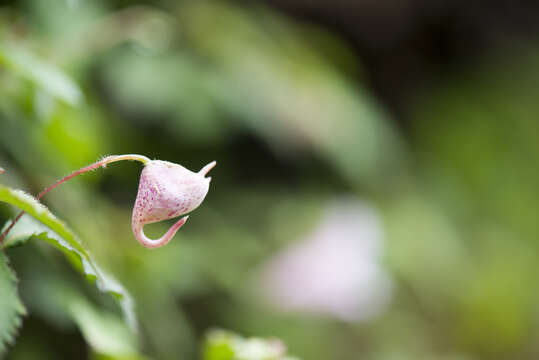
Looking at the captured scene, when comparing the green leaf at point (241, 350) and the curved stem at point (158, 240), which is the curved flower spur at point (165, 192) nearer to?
the curved stem at point (158, 240)

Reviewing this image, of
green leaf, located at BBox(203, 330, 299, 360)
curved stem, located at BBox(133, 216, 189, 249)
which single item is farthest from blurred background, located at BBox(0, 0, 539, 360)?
curved stem, located at BBox(133, 216, 189, 249)

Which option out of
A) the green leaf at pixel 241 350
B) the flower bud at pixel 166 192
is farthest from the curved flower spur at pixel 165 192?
the green leaf at pixel 241 350

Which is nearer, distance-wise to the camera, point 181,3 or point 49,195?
point 49,195

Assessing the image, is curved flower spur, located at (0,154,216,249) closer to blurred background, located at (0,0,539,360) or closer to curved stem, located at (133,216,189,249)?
curved stem, located at (133,216,189,249)

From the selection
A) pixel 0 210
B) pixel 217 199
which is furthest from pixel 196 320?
pixel 0 210

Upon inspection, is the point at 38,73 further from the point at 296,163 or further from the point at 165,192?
the point at 296,163

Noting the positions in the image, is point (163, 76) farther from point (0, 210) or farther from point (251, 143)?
point (0, 210)
